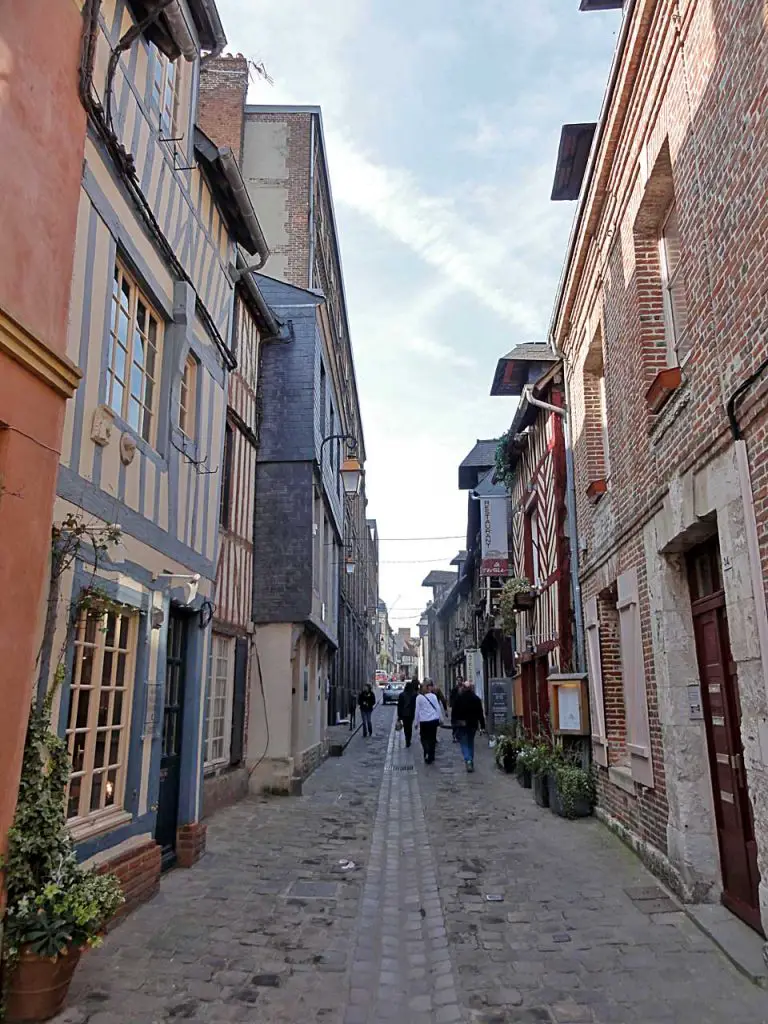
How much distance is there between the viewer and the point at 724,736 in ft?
15.2

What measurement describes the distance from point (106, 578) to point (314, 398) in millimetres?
6783

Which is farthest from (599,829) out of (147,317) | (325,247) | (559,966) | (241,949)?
(325,247)

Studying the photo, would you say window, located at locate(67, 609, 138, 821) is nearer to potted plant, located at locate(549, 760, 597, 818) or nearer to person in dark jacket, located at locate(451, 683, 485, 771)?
potted plant, located at locate(549, 760, 597, 818)

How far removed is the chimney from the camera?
48.8ft

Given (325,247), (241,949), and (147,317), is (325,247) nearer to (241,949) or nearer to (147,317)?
(147,317)

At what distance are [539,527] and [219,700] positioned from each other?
5542mm

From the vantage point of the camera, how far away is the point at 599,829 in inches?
275

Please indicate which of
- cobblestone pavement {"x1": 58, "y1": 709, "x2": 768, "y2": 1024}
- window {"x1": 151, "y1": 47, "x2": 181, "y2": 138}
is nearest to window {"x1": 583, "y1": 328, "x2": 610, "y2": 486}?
cobblestone pavement {"x1": 58, "y1": 709, "x2": 768, "y2": 1024}

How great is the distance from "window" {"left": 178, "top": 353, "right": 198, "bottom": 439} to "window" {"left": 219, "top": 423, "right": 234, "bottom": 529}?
2499mm

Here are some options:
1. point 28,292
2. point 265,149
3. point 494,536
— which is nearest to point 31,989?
point 28,292

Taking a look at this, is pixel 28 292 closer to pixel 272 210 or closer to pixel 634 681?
pixel 634 681

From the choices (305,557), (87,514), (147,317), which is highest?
(147,317)

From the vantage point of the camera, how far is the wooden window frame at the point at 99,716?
4.26 meters

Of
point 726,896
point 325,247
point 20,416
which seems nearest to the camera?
point 20,416
